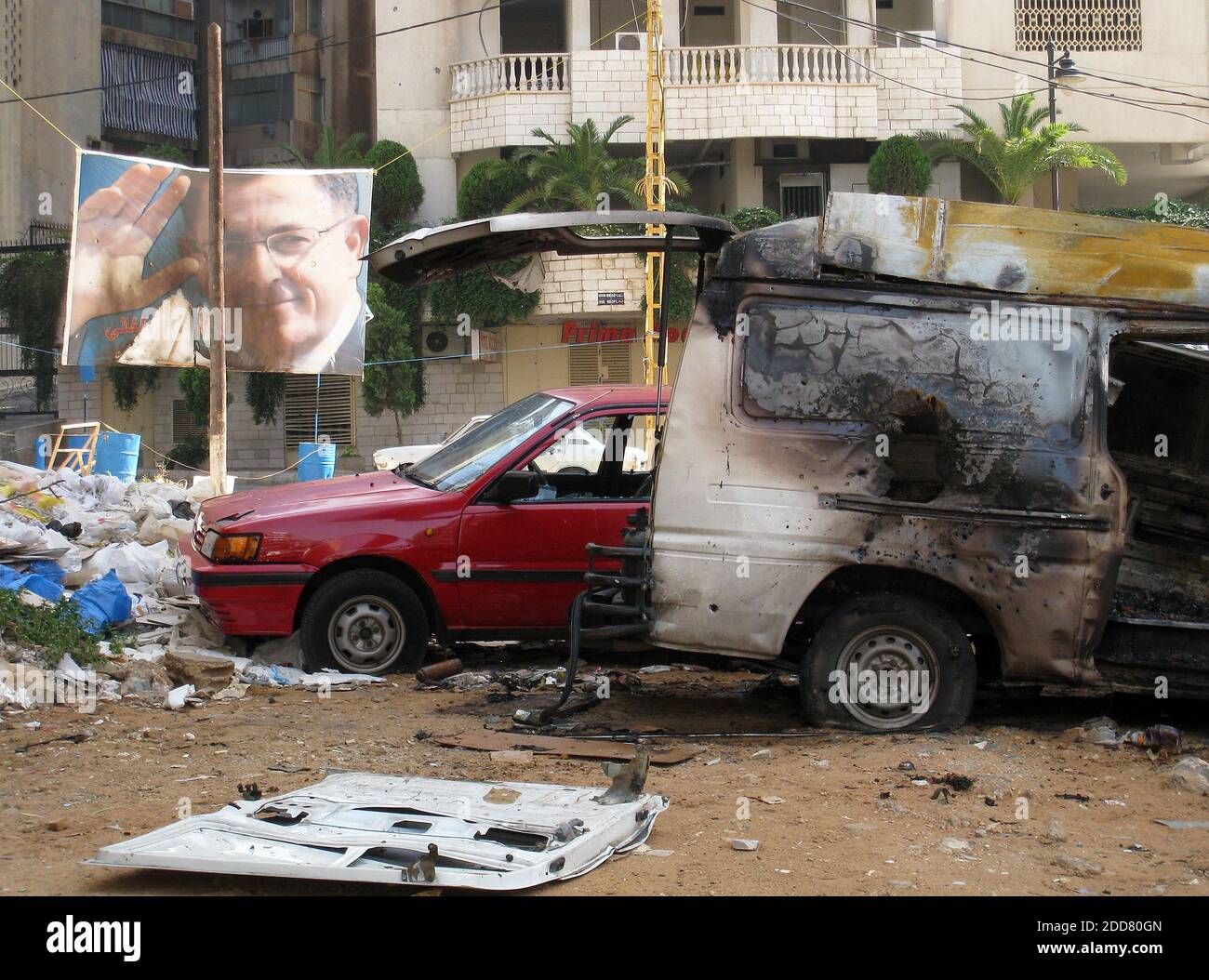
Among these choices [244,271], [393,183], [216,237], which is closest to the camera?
[216,237]

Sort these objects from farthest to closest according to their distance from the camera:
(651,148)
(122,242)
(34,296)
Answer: (34,296) < (122,242) < (651,148)

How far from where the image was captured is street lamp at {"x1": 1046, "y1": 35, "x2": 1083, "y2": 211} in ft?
83.8

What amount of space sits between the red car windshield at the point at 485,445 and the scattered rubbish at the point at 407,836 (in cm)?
312

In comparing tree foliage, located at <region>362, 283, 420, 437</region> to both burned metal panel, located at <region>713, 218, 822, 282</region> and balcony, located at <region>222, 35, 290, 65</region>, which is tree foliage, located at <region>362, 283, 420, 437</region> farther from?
burned metal panel, located at <region>713, 218, 822, 282</region>

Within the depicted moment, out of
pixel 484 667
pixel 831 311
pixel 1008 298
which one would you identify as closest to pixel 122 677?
pixel 484 667

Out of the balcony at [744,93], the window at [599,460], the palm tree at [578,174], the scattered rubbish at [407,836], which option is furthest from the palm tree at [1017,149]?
the scattered rubbish at [407,836]

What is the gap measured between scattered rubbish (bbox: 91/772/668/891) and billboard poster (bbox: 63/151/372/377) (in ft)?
64.3

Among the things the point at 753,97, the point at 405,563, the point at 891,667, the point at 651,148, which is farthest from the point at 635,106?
the point at 891,667

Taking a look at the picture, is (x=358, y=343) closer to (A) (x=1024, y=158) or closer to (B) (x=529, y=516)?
(A) (x=1024, y=158)

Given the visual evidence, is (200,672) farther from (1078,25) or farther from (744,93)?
(1078,25)

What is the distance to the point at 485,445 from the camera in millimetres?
8070

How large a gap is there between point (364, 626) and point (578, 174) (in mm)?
22066

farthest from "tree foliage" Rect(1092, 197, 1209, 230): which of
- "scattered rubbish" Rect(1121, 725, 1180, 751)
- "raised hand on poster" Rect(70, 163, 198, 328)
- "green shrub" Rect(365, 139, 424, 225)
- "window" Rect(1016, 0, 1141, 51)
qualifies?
"scattered rubbish" Rect(1121, 725, 1180, 751)

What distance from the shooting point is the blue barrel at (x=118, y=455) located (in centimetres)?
1928
